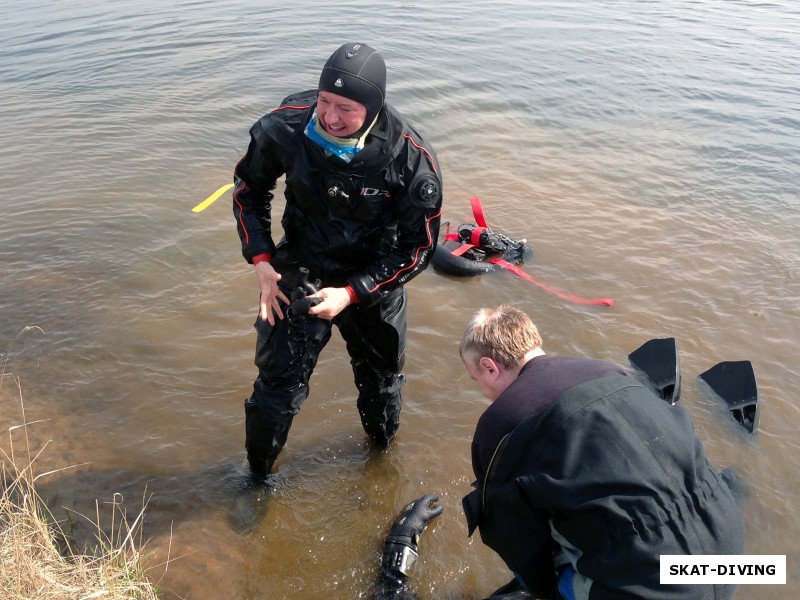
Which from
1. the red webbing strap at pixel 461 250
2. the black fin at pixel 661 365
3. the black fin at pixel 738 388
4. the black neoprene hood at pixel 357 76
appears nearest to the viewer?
the black neoprene hood at pixel 357 76

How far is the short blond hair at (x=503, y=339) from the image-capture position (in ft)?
7.43

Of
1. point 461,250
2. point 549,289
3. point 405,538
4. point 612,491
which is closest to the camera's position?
point 612,491

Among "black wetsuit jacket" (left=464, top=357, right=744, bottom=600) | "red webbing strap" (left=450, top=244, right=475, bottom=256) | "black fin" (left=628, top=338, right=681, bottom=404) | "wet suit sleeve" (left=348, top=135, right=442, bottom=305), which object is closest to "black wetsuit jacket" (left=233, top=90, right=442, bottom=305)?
"wet suit sleeve" (left=348, top=135, right=442, bottom=305)

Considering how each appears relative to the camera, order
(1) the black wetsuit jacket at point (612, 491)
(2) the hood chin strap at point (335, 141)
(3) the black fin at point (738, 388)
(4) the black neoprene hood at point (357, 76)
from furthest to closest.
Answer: (3) the black fin at point (738, 388) → (2) the hood chin strap at point (335, 141) → (4) the black neoprene hood at point (357, 76) → (1) the black wetsuit jacket at point (612, 491)

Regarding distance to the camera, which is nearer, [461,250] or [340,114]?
[340,114]

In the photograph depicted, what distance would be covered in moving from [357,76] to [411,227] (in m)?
0.74

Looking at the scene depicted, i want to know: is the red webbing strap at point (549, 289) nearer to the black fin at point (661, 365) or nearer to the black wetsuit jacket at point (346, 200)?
the black fin at point (661, 365)

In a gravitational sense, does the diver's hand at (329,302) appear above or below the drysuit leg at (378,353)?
above

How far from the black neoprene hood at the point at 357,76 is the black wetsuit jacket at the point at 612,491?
1.39 meters

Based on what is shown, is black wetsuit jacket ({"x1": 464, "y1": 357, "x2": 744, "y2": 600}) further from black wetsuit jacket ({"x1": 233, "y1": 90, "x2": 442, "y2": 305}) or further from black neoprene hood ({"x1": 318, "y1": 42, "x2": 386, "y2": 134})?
black neoprene hood ({"x1": 318, "y1": 42, "x2": 386, "y2": 134})

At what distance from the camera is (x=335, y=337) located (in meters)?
4.84

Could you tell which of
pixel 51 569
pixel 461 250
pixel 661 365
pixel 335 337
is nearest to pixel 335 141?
pixel 51 569

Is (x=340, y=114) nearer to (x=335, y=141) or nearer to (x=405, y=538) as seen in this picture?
(x=335, y=141)

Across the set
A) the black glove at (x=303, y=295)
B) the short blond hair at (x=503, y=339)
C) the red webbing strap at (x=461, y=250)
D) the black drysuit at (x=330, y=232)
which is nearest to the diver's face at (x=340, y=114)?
the black drysuit at (x=330, y=232)
